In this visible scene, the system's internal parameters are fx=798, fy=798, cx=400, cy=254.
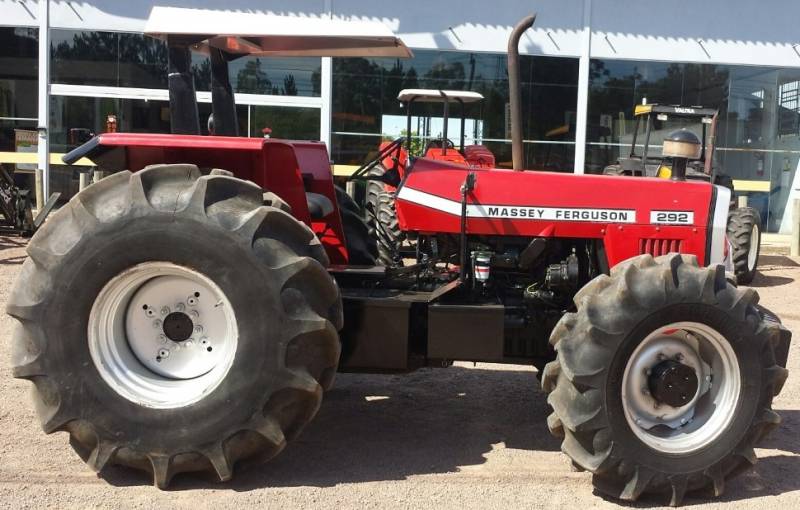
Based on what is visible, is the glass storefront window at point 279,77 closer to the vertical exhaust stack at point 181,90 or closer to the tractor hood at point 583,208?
the vertical exhaust stack at point 181,90

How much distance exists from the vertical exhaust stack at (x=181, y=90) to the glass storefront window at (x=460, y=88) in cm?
1263

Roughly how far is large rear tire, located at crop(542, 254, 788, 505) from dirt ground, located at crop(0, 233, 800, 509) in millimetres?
215

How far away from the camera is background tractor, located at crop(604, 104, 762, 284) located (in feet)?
37.4

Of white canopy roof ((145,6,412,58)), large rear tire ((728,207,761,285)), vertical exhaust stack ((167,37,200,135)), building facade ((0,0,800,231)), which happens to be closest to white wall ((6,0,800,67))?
building facade ((0,0,800,231))

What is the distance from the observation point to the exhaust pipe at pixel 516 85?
3.80m

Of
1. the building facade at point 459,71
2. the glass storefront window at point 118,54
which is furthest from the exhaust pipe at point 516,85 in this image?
the glass storefront window at point 118,54

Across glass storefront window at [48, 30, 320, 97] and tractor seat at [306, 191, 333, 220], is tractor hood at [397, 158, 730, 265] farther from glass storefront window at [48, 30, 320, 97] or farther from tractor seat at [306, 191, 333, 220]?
glass storefront window at [48, 30, 320, 97]

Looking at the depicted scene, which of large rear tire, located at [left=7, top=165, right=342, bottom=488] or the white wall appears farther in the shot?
the white wall

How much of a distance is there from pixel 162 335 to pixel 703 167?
10043 mm

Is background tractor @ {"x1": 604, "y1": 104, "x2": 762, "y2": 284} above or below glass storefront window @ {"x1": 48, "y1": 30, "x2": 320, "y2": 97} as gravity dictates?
below

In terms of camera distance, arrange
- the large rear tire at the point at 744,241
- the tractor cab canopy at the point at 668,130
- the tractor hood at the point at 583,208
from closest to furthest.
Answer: the tractor hood at the point at 583,208
the large rear tire at the point at 744,241
the tractor cab canopy at the point at 668,130

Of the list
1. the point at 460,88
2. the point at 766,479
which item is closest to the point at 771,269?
the point at 460,88

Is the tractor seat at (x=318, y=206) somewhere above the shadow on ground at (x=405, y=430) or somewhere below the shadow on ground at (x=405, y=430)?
above

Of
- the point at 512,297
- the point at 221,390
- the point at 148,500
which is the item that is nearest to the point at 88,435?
the point at 148,500
